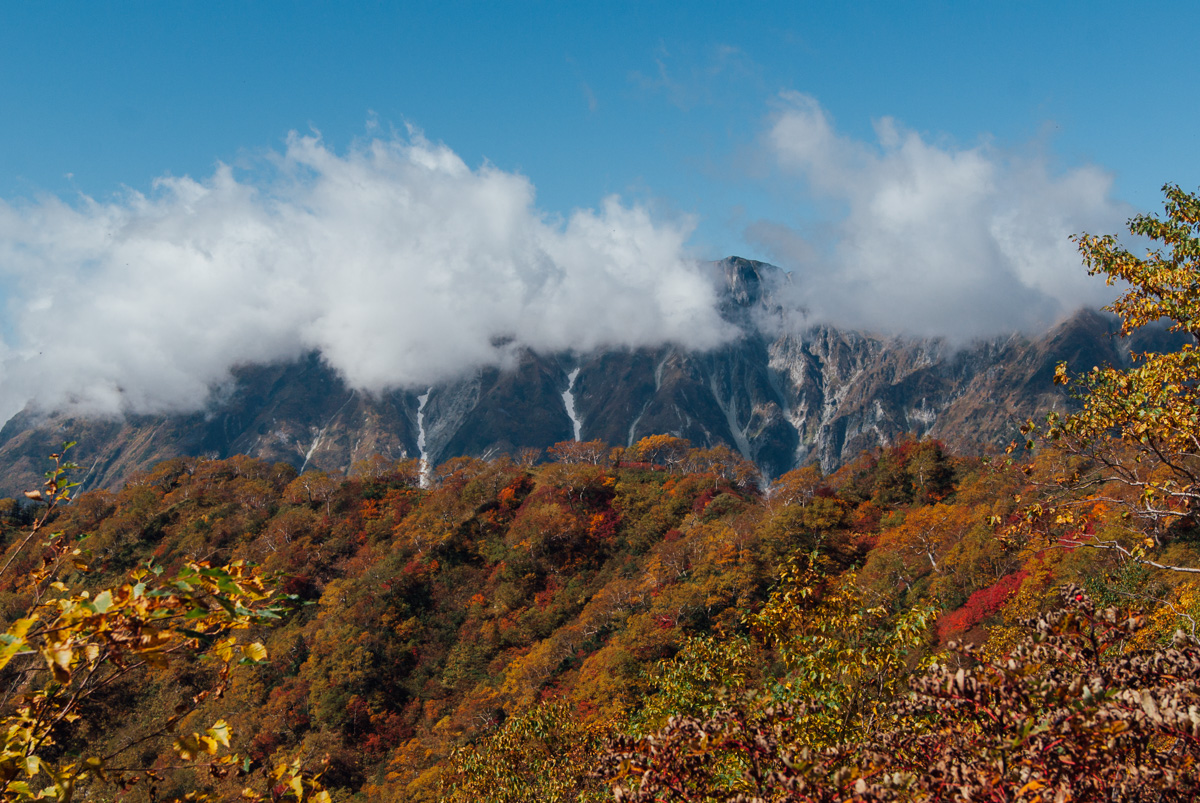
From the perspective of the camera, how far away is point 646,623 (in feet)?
157

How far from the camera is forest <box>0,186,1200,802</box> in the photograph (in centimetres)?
498

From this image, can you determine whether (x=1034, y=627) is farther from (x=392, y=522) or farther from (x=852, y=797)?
(x=392, y=522)

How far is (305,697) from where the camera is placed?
54.0 m

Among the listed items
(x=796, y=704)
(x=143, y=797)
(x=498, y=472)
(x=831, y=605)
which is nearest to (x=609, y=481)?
(x=498, y=472)

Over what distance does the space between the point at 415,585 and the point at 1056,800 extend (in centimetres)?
6844

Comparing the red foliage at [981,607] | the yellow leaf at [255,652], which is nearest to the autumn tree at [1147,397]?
the yellow leaf at [255,652]

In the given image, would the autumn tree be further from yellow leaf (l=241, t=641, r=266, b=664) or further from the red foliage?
the red foliage

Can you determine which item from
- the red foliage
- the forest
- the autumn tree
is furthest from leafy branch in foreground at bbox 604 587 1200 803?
the red foliage

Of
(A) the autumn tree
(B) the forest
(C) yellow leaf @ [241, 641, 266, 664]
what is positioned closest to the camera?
(C) yellow leaf @ [241, 641, 266, 664]

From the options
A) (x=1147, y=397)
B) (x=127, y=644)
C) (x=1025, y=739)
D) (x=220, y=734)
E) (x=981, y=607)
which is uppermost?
(x=1147, y=397)

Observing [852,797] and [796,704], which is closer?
[852,797]

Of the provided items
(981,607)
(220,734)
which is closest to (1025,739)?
(220,734)

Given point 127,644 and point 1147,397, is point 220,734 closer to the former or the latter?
point 127,644

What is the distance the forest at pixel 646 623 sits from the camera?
16.3 ft
